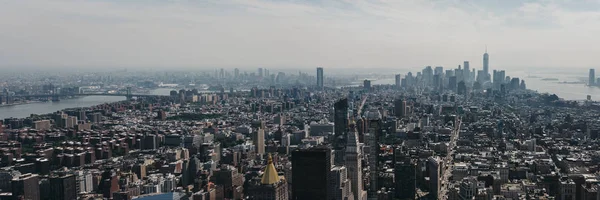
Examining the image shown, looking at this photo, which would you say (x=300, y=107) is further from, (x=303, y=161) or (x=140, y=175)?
(x=303, y=161)

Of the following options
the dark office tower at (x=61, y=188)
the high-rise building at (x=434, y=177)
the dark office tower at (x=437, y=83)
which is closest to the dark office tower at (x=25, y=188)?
the dark office tower at (x=61, y=188)

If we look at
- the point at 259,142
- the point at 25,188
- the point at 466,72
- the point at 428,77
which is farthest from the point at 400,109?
the point at 466,72

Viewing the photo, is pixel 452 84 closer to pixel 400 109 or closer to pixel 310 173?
pixel 400 109

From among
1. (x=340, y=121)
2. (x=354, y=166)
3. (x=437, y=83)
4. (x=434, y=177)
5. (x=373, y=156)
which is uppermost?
(x=437, y=83)

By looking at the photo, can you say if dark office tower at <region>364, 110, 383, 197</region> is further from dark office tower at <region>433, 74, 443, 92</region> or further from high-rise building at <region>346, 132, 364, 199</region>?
dark office tower at <region>433, 74, 443, 92</region>

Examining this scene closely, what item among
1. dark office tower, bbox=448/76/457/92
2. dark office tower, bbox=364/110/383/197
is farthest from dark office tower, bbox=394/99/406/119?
dark office tower, bbox=448/76/457/92

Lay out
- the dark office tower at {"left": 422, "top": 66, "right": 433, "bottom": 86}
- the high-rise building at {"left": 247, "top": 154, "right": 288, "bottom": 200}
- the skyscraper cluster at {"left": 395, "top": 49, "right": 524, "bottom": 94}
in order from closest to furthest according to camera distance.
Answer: the high-rise building at {"left": 247, "top": 154, "right": 288, "bottom": 200} < the skyscraper cluster at {"left": 395, "top": 49, "right": 524, "bottom": 94} < the dark office tower at {"left": 422, "top": 66, "right": 433, "bottom": 86}

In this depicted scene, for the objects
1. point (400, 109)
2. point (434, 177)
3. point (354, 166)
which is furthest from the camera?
point (400, 109)
